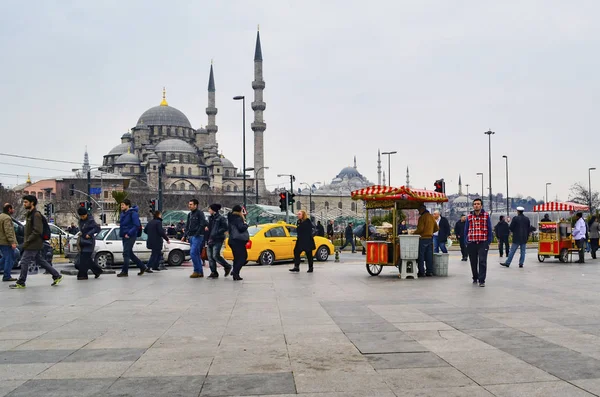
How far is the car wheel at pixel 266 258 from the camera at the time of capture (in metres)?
19.3

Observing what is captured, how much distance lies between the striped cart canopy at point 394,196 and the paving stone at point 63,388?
983 cm

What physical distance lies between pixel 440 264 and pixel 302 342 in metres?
8.57

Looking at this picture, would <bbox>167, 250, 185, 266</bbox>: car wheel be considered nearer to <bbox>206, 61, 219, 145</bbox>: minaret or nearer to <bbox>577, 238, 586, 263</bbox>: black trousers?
<bbox>577, 238, 586, 263</bbox>: black trousers

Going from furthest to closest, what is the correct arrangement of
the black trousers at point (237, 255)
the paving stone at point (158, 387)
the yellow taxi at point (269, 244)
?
the yellow taxi at point (269, 244), the black trousers at point (237, 255), the paving stone at point (158, 387)

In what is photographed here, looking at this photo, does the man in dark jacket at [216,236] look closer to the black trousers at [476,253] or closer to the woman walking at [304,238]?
the woman walking at [304,238]

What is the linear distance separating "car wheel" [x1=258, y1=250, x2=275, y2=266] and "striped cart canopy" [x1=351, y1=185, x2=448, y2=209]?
5.35 meters

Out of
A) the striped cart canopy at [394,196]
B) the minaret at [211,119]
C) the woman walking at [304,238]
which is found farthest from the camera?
the minaret at [211,119]

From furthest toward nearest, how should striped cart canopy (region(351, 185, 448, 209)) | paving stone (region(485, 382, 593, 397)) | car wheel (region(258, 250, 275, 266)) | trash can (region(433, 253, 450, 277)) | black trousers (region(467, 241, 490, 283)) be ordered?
car wheel (region(258, 250, 275, 266)) → trash can (region(433, 253, 450, 277)) → striped cart canopy (region(351, 185, 448, 209)) → black trousers (region(467, 241, 490, 283)) → paving stone (region(485, 382, 593, 397))

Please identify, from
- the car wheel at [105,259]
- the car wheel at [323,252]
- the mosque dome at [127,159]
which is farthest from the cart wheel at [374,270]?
the mosque dome at [127,159]

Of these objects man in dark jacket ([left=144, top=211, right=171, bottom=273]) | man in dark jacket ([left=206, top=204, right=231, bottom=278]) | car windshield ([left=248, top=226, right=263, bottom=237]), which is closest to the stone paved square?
man in dark jacket ([left=206, top=204, right=231, bottom=278])

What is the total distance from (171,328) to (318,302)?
2905 mm

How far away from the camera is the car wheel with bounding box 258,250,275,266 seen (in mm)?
19266

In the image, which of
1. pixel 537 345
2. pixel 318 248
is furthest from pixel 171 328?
pixel 318 248

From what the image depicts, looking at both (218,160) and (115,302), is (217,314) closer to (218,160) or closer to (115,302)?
(115,302)
